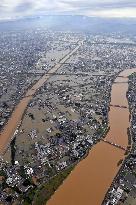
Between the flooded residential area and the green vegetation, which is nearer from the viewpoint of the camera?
the green vegetation

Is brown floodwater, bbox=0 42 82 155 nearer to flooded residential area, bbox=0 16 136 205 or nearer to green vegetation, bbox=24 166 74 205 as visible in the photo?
flooded residential area, bbox=0 16 136 205

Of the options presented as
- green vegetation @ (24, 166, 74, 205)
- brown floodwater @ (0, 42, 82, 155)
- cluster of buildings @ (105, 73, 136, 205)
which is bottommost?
cluster of buildings @ (105, 73, 136, 205)

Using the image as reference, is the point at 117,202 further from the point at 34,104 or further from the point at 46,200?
the point at 34,104

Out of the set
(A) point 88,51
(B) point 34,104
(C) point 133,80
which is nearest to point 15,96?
(B) point 34,104

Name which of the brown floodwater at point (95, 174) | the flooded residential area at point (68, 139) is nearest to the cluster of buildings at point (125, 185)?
the flooded residential area at point (68, 139)

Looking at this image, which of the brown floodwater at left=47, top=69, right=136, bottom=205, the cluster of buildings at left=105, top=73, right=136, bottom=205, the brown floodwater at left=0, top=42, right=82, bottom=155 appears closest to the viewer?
the cluster of buildings at left=105, top=73, right=136, bottom=205

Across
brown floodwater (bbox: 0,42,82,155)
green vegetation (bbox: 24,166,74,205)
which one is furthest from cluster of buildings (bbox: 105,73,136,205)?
brown floodwater (bbox: 0,42,82,155)

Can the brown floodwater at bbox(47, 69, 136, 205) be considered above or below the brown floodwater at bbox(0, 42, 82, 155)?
below
